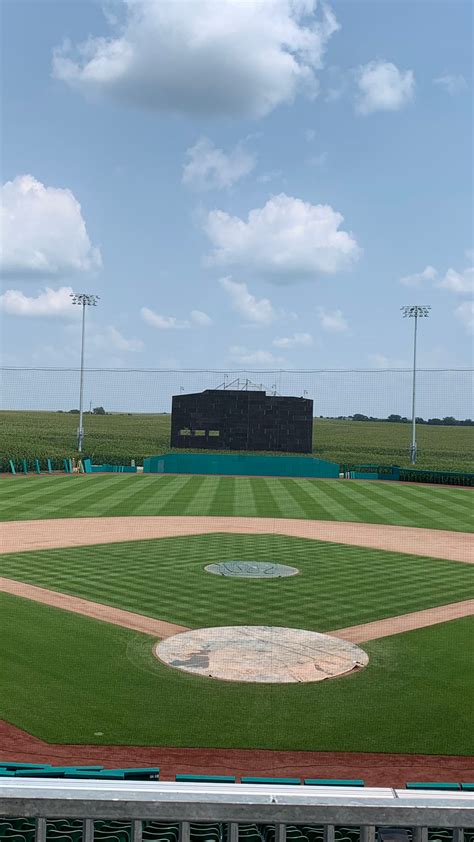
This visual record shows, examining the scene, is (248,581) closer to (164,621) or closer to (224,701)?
(164,621)

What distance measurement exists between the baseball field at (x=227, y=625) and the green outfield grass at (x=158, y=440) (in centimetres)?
3022

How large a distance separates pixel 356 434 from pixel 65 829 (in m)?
103

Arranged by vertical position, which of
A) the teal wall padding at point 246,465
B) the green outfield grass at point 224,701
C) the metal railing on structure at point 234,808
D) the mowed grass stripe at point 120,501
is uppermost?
the metal railing on structure at point 234,808

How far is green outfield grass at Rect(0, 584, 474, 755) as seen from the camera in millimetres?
9008

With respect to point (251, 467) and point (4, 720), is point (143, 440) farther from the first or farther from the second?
point (4, 720)

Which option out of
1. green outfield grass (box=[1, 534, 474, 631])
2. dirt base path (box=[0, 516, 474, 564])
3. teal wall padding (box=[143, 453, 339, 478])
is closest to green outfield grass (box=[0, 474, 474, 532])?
dirt base path (box=[0, 516, 474, 564])

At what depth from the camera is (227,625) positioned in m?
13.5

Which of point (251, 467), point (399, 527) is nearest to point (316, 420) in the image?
point (251, 467)

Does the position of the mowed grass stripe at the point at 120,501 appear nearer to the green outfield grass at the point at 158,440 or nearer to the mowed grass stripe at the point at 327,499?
the mowed grass stripe at the point at 327,499

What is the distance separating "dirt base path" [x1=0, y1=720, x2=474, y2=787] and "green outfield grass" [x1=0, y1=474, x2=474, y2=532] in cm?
2058

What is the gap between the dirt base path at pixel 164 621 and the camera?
1332 centimetres

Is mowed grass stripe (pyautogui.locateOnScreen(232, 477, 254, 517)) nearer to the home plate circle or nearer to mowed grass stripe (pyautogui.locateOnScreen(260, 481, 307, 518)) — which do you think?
mowed grass stripe (pyautogui.locateOnScreen(260, 481, 307, 518))

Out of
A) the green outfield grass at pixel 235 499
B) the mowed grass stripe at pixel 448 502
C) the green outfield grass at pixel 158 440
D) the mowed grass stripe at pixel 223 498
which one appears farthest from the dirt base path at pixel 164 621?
the green outfield grass at pixel 158 440

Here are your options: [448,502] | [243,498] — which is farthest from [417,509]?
[243,498]
